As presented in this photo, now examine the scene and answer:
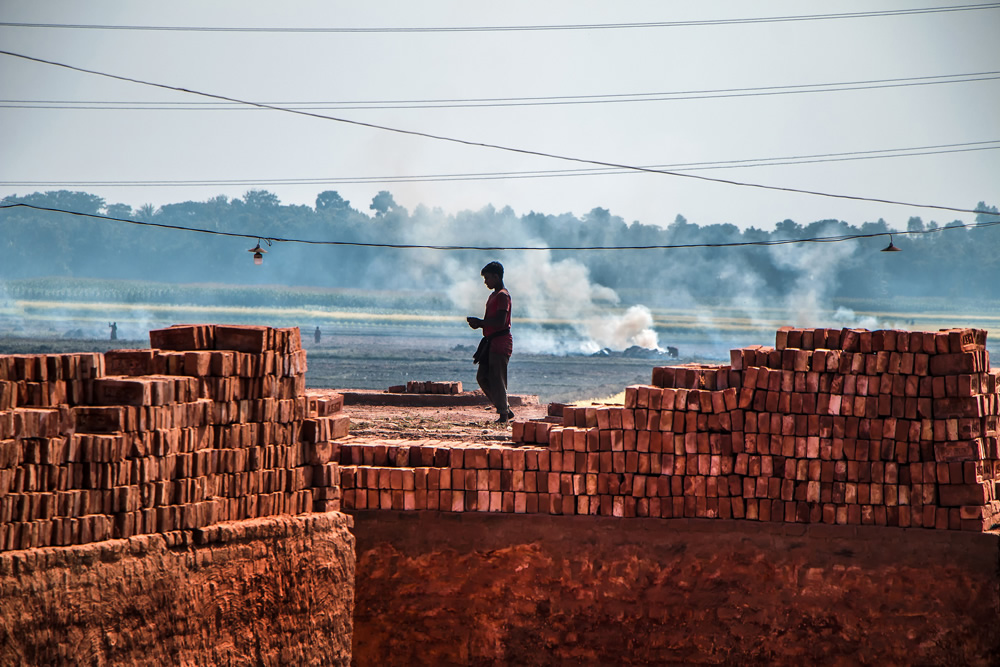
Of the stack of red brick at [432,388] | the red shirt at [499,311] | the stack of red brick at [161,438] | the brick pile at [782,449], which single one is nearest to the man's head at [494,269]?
the red shirt at [499,311]

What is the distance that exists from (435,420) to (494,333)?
2.45 m

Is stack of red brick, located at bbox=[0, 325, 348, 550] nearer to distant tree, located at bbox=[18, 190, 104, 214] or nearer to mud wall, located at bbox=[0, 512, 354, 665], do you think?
mud wall, located at bbox=[0, 512, 354, 665]

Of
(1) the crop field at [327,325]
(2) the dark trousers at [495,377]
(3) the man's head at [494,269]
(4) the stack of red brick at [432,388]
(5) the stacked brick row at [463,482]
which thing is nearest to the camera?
(5) the stacked brick row at [463,482]

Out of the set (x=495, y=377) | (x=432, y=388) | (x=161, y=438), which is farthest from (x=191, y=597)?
(x=432, y=388)

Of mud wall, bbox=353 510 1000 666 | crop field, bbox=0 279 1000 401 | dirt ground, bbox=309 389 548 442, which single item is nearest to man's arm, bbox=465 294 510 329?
dirt ground, bbox=309 389 548 442

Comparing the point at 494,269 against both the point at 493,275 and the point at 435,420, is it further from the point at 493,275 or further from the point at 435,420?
the point at 435,420

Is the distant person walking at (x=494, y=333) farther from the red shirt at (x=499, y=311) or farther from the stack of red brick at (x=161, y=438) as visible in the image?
the stack of red brick at (x=161, y=438)

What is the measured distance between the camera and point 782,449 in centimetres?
752

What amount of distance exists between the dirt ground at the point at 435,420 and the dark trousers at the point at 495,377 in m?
0.39

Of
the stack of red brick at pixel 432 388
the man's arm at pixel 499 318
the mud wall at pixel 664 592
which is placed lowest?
the mud wall at pixel 664 592

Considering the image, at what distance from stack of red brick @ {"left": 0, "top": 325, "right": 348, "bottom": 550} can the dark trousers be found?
3439 mm

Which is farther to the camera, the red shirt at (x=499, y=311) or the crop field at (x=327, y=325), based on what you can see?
the crop field at (x=327, y=325)

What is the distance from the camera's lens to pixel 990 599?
7426 mm

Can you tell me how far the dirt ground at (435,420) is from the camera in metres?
10.5
